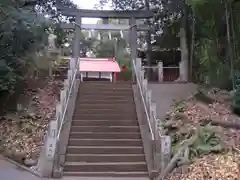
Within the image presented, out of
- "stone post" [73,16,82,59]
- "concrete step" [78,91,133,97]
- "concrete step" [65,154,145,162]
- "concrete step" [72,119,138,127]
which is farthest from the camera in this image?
"stone post" [73,16,82,59]

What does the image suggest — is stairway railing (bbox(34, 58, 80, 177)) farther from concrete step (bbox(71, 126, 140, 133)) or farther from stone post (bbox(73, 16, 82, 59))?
stone post (bbox(73, 16, 82, 59))

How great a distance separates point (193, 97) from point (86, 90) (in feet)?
12.0

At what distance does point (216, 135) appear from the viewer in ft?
25.2

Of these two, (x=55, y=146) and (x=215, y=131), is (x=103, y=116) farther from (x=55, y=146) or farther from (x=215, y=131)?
(x=215, y=131)

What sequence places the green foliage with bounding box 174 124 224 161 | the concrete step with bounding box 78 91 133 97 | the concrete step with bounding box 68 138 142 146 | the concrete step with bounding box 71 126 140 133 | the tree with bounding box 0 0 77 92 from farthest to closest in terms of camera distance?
the concrete step with bounding box 78 91 133 97, the tree with bounding box 0 0 77 92, the concrete step with bounding box 71 126 140 133, the concrete step with bounding box 68 138 142 146, the green foliage with bounding box 174 124 224 161

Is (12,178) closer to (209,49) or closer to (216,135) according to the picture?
(216,135)

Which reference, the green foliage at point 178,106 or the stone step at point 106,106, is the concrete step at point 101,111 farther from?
the green foliage at point 178,106

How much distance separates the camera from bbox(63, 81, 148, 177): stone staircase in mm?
8039

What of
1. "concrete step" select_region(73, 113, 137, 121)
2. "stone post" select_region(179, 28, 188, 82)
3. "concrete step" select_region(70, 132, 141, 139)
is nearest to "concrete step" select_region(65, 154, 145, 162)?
"concrete step" select_region(70, 132, 141, 139)

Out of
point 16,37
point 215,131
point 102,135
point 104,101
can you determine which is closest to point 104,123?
point 102,135

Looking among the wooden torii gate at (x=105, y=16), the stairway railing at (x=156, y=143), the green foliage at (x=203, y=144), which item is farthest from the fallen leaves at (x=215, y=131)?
the wooden torii gate at (x=105, y=16)

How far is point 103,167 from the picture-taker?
8.03 meters

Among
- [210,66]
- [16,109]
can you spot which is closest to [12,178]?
[16,109]

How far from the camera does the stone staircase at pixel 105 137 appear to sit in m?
8.04
